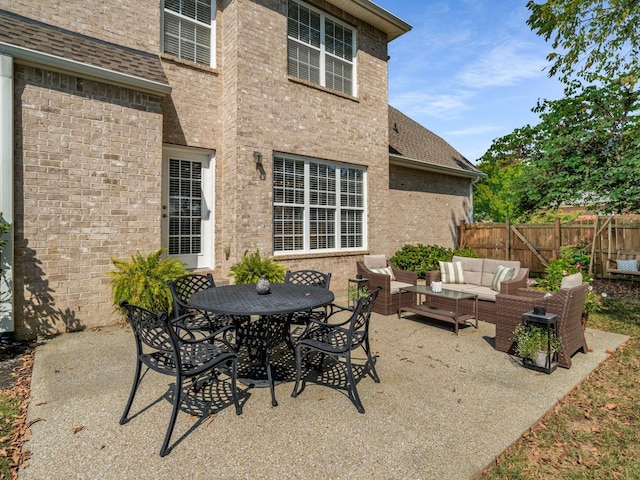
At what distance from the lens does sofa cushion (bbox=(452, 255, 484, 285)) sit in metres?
7.43

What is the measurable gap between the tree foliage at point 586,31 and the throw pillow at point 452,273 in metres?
4.79

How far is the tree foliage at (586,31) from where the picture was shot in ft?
22.4

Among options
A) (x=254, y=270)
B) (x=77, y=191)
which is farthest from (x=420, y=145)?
(x=77, y=191)

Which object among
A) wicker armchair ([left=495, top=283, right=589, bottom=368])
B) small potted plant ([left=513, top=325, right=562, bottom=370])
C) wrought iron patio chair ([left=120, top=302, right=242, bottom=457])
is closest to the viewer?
wrought iron patio chair ([left=120, top=302, right=242, bottom=457])

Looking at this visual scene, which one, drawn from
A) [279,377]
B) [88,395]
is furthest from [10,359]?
[279,377]

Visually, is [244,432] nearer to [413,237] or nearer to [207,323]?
[207,323]

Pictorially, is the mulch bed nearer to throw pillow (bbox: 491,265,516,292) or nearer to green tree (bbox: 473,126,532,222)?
throw pillow (bbox: 491,265,516,292)

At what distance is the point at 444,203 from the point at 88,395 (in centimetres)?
1274

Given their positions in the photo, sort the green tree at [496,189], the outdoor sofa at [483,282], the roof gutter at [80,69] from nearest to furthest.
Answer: the roof gutter at [80,69] < the outdoor sofa at [483,282] < the green tree at [496,189]

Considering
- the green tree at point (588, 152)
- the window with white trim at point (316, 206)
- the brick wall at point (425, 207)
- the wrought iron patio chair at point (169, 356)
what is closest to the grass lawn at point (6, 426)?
the wrought iron patio chair at point (169, 356)

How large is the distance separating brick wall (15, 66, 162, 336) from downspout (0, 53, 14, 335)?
16 centimetres

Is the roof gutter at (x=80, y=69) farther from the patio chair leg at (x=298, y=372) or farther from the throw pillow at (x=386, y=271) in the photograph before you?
the throw pillow at (x=386, y=271)

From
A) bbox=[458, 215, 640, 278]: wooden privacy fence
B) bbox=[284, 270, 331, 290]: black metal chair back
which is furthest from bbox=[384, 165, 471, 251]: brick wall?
bbox=[284, 270, 331, 290]: black metal chair back

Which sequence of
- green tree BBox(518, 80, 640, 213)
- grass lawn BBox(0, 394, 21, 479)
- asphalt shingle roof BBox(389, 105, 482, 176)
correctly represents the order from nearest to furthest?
grass lawn BBox(0, 394, 21, 479)
green tree BBox(518, 80, 640, 213)
asphalt shingle roof BBox(389, 105, 482, 176)
